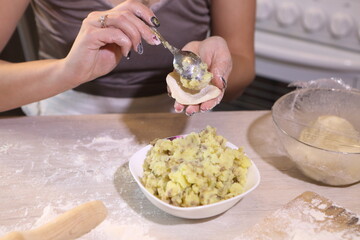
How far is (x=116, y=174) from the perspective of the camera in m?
0.93

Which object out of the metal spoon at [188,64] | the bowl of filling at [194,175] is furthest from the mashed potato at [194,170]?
the metal spoon at [188,64]

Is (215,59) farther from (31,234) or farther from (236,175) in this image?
(31,234)

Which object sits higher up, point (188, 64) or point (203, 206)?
point (188, 64)

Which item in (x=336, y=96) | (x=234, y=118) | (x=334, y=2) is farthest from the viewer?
(x=334, y=2)

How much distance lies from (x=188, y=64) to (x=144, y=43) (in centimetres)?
35

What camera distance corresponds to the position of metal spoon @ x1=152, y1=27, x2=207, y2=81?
91 centimetres

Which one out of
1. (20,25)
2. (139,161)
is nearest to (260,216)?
(139,161)

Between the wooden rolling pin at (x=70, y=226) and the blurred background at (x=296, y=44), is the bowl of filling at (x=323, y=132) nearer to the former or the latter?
the wooden rolling pin at (x=70, y=226)

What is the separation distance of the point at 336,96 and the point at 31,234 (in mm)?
800

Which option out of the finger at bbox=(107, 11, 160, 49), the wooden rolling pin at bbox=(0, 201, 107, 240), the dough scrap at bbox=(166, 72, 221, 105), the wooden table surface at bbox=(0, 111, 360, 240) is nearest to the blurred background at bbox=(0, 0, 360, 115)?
the wooden table surface at bbox=(0, 111, 360, 240)

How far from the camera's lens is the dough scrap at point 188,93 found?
2.94ft

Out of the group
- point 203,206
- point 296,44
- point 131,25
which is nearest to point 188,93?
point 131,25

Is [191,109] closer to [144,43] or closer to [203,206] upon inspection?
[203,206]

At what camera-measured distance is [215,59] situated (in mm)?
984
